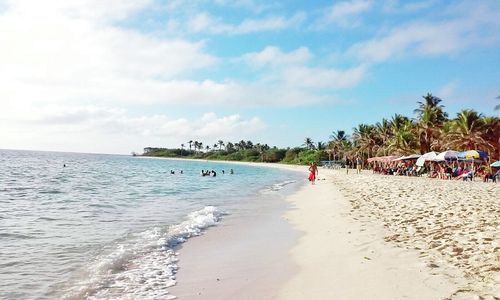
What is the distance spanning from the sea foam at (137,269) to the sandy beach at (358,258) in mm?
382

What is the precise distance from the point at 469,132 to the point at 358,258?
43677 mm

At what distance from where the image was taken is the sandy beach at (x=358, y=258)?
577 cm

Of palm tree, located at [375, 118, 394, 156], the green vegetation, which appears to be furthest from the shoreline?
palm tree, located at [375, 118, 394, 156]

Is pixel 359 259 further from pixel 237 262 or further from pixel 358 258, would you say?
pixel 237 262

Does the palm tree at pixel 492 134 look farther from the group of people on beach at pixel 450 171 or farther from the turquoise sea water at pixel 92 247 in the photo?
the turquoise sea water at pixel 92 247

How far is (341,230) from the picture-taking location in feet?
35.7

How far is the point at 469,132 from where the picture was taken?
1759 inches

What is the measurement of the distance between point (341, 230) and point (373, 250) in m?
2.81

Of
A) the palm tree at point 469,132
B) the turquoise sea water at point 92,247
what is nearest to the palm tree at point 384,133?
the palm tree at point 469,132

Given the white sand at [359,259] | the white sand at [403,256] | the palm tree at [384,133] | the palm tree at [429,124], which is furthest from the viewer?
the palm tree at [384,133]

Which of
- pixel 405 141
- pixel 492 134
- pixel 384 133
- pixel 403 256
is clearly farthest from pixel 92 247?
pixel 384 133

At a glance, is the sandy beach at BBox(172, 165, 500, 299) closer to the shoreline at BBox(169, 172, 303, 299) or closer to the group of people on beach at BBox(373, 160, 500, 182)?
the shoreline at BBox(169, 172, 303, 299)

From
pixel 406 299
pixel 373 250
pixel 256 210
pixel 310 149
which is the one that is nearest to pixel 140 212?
pixel 256 210

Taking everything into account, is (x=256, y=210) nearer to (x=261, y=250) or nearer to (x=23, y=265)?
(x=261, y=250)
